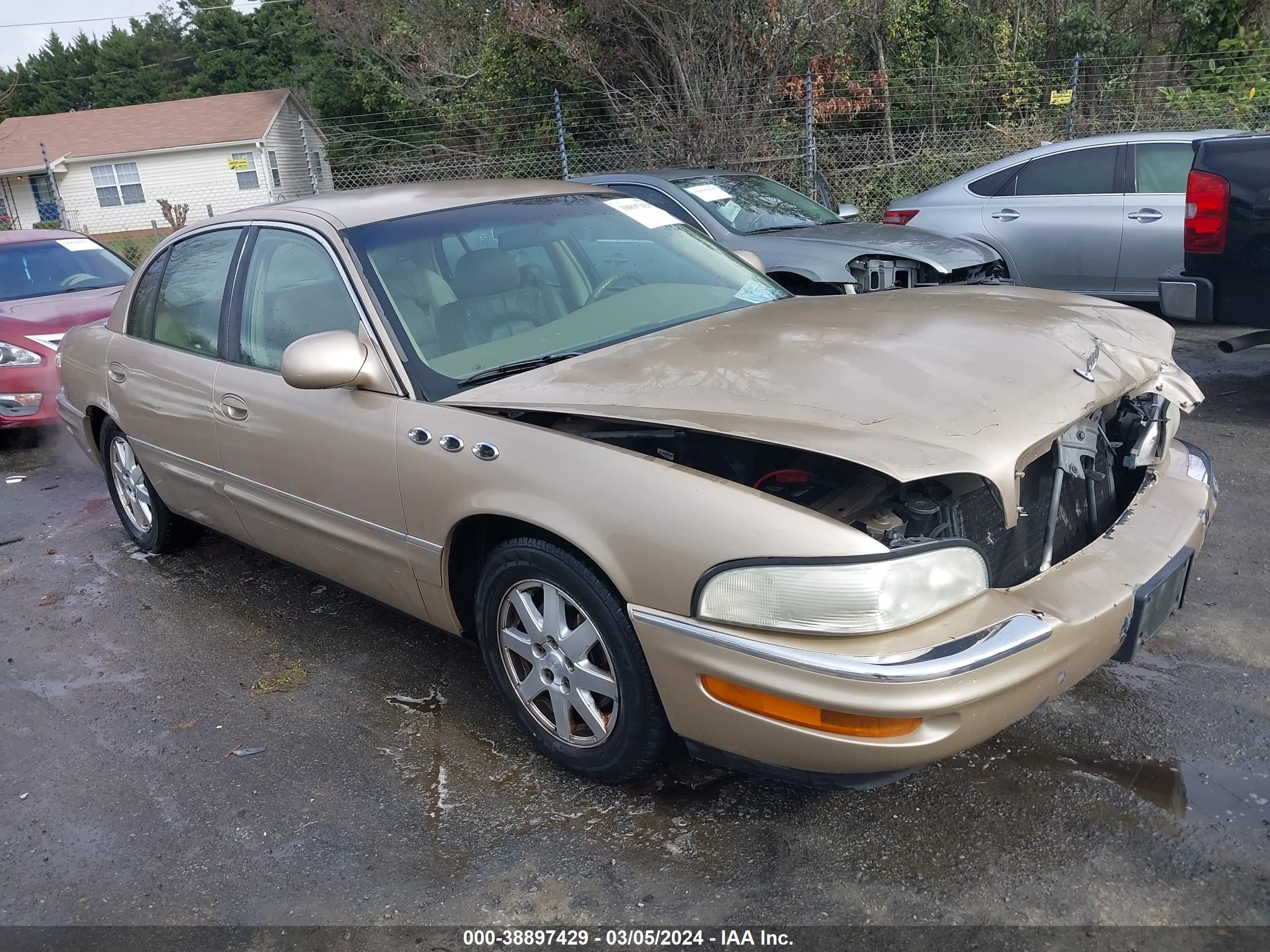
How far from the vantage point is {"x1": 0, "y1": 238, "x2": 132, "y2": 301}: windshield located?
26.2 ft

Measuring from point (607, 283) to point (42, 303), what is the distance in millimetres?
5931

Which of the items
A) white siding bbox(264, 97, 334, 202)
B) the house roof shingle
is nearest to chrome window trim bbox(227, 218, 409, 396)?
white siding bbox(264, 97, 334, 202)

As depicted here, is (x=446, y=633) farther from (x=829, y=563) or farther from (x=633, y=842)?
(x=829, y=563)

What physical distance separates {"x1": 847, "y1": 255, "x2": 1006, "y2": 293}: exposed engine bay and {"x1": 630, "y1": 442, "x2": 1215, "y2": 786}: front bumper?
15.1 ft

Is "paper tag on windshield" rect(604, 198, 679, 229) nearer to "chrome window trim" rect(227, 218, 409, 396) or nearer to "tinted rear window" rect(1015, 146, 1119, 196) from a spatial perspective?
"chrome window trim" rect(227, 218, 409, 396)

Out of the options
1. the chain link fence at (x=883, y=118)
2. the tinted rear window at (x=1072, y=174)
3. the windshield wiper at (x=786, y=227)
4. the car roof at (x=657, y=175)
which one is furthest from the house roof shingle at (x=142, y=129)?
the tinted rear window at (x=1072, y=174)

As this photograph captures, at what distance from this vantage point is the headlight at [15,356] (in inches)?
281

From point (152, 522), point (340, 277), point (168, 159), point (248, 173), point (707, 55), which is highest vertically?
point (707, 55)

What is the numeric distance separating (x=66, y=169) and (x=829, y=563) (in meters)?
39.8

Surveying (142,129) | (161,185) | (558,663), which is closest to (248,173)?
(161,185)

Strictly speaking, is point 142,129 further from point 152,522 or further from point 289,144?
point 152,522

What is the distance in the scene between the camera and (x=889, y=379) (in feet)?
8.88

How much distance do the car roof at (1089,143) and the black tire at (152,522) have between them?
6.79 meters

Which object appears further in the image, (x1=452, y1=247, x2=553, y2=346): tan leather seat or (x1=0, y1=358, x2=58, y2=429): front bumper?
(x1=0, y1=358, x2=58, y2=429): front bumper
